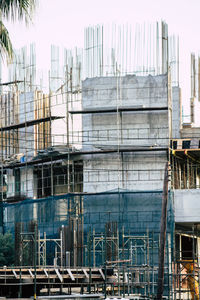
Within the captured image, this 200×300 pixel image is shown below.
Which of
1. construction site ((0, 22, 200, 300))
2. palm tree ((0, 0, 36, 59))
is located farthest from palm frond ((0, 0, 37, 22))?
construction site ((0, 22, 200, 300))

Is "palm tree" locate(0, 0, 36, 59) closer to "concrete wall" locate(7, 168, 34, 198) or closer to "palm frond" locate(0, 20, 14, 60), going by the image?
"palm frond" locate(0, 20, 14, 60)

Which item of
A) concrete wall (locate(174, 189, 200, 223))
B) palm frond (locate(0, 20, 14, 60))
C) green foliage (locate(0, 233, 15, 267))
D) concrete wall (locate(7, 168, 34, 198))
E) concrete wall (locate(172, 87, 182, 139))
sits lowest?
green foliage (locate(0, 233, 15, 267))

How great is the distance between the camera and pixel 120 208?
4025cm

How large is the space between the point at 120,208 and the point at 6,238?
869 cm

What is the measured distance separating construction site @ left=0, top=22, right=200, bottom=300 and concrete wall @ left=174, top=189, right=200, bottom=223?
57mm

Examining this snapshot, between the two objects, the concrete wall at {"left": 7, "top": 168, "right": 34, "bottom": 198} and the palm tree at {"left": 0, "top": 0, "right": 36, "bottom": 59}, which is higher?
the palm tree at {"left": 0, "top": 0, "right": 36, "bottom": 59}

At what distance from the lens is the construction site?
39719 mm

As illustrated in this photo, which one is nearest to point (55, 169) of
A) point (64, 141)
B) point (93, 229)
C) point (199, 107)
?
point (64, 141)

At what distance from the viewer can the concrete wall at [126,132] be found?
4291 cm

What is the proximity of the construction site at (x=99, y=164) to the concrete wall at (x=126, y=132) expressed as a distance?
6cm

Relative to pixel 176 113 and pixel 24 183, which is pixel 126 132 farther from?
pixel 24 183

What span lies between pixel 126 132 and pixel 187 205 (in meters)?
6.44

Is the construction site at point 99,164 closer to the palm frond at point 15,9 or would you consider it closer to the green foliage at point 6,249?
the green foliage at point 6,249

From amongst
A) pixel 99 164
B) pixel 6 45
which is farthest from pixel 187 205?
pixel 6 45
